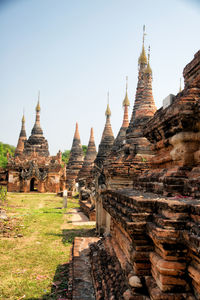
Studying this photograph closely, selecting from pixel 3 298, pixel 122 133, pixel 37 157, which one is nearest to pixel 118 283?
pixel 3 298

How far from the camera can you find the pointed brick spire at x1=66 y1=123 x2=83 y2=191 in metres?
33.0

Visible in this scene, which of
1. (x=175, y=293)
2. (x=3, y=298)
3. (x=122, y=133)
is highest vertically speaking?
(x=122, y=133)

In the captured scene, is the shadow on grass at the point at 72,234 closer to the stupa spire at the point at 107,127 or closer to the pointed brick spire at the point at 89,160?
the stupa spire at the point at 107,127

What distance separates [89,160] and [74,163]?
5957 mm

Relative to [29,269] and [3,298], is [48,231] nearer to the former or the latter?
[29,269]

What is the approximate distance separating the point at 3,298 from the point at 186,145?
180 inches

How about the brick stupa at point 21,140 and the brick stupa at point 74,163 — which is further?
the brick stupa at point 21,140

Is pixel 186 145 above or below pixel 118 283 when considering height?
above

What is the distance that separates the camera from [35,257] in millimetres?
7586

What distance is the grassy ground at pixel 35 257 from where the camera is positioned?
5477 mm

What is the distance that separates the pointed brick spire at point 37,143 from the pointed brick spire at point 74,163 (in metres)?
4.03

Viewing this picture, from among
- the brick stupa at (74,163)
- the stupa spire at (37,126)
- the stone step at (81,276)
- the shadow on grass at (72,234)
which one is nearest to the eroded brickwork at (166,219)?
the stone step at (81,276)

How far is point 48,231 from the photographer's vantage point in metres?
11.1

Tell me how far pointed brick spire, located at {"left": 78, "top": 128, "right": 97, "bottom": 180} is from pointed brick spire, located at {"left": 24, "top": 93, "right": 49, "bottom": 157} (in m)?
8.74
